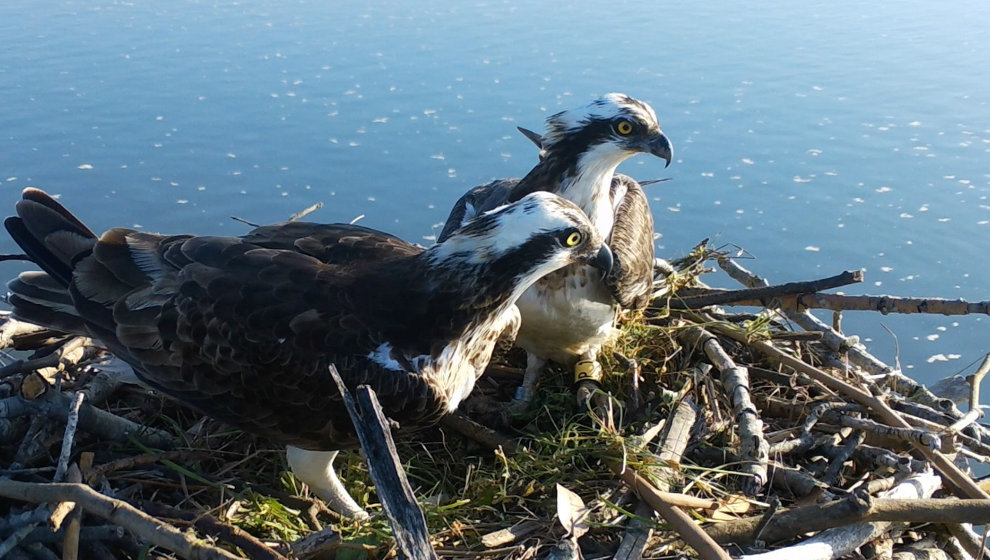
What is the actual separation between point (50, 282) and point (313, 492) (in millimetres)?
1621

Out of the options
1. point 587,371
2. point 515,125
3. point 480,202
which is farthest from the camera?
point 515,125

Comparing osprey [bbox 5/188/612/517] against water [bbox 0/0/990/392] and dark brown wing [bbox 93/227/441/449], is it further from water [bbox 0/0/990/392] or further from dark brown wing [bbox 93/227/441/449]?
water [bbox 0/0/990/392]

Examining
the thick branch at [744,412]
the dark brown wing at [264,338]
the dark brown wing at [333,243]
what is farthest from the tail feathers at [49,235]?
the thick branch at [744,412]

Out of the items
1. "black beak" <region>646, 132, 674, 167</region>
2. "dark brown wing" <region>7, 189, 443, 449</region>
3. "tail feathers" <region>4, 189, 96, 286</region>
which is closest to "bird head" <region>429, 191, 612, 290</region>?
"dark brown wing" <region>7, 189, 443, 449</region>

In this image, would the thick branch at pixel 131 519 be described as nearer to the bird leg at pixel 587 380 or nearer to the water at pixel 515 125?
the bird leg at pixel 587 380

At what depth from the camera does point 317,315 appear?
12.3 ft

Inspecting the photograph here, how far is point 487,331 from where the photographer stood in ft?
13.2

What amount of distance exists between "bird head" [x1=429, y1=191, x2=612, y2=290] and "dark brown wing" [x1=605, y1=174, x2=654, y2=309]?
70 centimetres

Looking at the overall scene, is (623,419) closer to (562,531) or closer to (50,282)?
(562,531)

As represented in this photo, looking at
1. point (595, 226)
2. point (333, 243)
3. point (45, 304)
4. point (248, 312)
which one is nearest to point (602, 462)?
point (595, 226)

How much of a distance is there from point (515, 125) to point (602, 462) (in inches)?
230

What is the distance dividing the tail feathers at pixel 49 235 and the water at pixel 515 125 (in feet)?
12.4

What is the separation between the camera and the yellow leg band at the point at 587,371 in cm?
480

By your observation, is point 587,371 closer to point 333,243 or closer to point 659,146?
point 659,146
